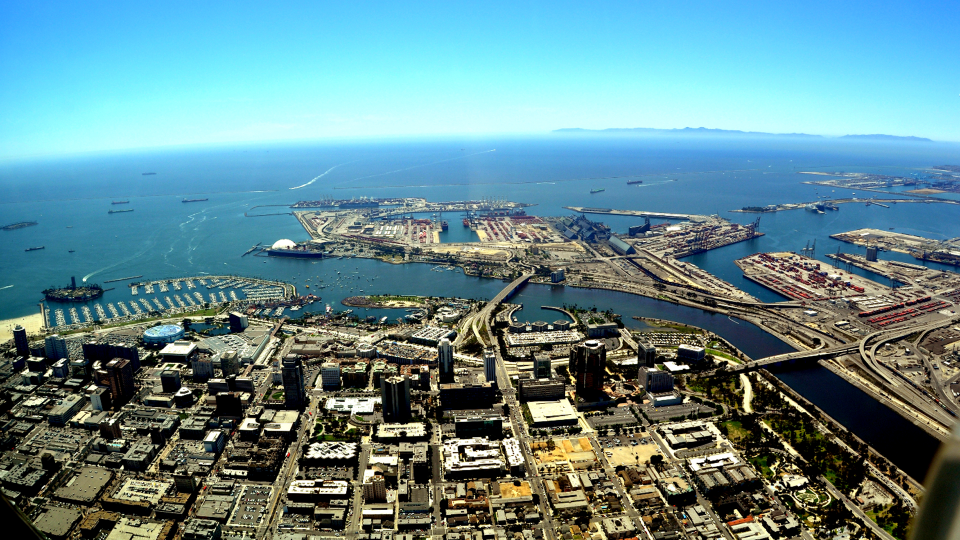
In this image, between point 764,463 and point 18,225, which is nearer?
point 764,463

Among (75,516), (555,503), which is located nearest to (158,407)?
(75,516)

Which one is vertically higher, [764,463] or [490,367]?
[490,367]

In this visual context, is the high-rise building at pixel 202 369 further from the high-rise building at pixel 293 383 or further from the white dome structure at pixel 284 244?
the white dome structure at pixel 284 244

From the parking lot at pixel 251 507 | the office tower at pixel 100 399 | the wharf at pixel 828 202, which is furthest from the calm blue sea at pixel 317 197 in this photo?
the parking lot at pixel 251 507

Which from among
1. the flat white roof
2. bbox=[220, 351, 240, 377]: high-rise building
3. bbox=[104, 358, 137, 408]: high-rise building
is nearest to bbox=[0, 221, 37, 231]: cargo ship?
bbox=[104, 358, 137, 408]: high-rise building

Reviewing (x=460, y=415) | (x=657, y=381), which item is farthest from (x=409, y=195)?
(x=460, y=415)

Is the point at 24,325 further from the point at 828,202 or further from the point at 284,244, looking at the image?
the point at 828,202
